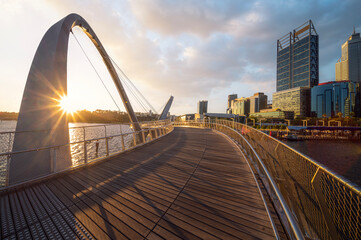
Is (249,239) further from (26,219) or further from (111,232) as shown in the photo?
(26,219)

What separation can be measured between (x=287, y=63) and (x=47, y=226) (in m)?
164

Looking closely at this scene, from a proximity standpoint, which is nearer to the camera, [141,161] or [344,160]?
[141,161]

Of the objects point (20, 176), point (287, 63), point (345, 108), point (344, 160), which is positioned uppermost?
point (287, 63)

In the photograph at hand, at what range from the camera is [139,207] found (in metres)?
3.03

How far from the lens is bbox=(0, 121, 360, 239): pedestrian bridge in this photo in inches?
92.6

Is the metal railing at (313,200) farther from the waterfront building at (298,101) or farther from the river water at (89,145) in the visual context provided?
the waterfront building at (298,101)

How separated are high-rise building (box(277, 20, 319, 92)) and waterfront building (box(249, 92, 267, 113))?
4670cm

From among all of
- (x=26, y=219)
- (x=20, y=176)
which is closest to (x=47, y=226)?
(x=26, y=219)

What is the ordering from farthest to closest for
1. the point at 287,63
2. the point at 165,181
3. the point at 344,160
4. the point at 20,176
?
the point at 287,63 < the point at 344,160 < the point at 20,176 < the point at 165,181

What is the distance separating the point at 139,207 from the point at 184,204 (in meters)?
0.99

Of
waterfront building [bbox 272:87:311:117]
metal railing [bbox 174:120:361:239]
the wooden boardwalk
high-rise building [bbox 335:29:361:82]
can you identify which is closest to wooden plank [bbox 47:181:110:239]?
the wooden boardwalk

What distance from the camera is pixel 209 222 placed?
2.62 metres

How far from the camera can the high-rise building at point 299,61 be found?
107m

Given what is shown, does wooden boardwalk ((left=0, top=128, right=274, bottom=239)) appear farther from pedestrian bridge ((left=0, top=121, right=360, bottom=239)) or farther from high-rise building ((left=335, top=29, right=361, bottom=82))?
high-rise building ((left=335, top=29, right=361, bottom=82))
